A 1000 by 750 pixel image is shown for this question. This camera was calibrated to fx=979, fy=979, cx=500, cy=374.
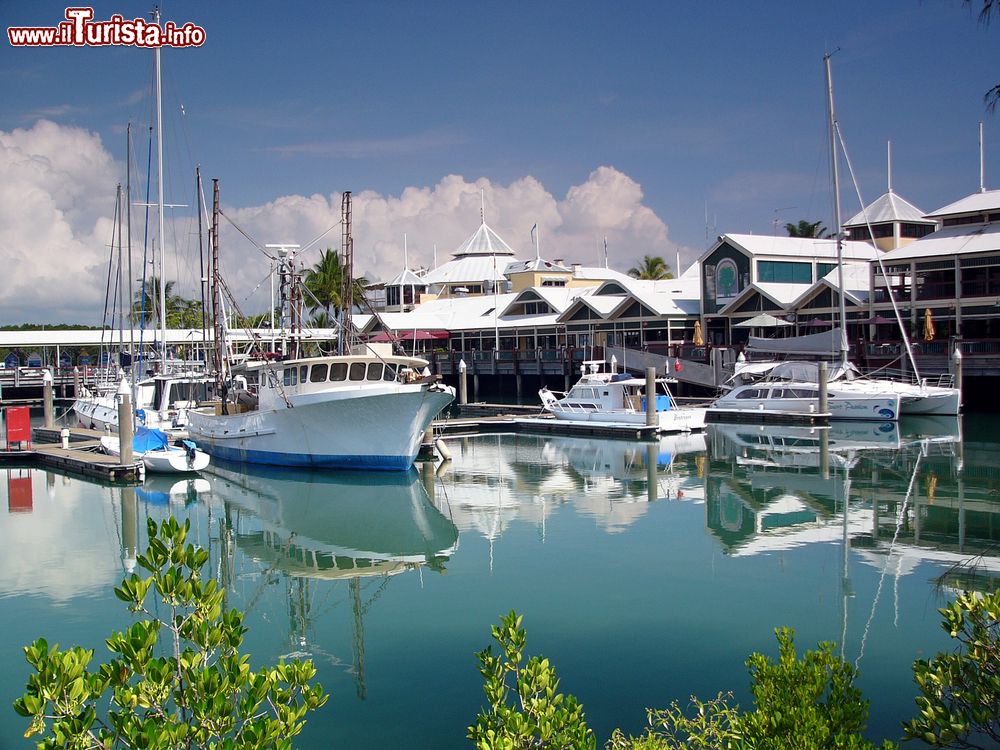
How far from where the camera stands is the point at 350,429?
98.4 ft

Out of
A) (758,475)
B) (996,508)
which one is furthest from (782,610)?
(758,475)

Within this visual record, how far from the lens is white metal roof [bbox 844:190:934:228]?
5859 cm

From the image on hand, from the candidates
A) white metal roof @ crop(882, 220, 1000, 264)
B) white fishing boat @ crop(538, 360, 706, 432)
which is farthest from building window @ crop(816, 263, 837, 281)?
white fishing boat @ crop(538, 360, 706, 432)

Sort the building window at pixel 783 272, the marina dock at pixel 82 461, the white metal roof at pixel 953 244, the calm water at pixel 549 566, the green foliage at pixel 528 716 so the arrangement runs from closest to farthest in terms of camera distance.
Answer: the green foliage at pixel 528 716 → the calm water at pixel 549 566 → the marina dock at pixel 82 461 → the white metal roof at pixel 953 244 → the building window at pixel 783 272

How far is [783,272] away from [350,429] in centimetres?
3309

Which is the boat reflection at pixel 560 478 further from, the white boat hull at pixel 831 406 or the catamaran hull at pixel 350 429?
the white boat hull at pixel 831 406

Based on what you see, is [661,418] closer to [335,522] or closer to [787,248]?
[335,522]

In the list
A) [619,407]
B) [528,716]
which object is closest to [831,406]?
[619,407]

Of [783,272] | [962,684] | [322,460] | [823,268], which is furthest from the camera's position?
[823,268]

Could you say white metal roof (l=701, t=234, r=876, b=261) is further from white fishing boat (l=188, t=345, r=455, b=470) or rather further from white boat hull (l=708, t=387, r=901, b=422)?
white fishing boat (l=188, t=345, r=455, b=470)

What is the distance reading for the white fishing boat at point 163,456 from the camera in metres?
30.0

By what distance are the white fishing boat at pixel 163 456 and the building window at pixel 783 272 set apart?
3437 cm

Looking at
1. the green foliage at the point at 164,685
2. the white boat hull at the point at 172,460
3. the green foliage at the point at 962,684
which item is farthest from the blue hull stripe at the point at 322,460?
the green foliage at the point at 164,685

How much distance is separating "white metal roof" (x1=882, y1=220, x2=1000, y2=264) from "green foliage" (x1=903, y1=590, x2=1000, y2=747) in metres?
41.5
